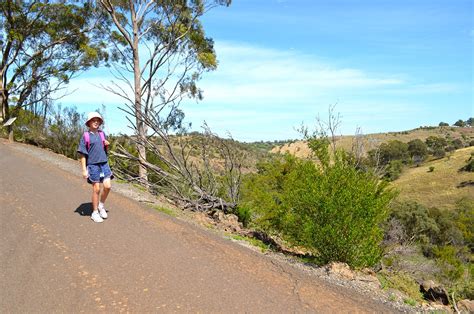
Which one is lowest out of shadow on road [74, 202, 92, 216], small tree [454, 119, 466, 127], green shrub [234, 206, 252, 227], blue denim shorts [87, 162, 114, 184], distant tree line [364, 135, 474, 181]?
green shrub [234, 206, 252, 227]

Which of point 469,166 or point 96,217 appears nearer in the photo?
A: point 96,217

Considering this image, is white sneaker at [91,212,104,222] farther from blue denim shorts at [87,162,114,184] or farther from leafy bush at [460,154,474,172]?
leafy bush at [460,154,474,172]

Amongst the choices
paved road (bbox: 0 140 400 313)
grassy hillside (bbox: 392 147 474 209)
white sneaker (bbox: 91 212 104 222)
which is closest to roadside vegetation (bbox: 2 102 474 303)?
paved road (bbox: 0 140 400 313)

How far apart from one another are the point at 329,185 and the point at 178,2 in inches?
612

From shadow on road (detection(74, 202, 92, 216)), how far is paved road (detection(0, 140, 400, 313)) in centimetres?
2

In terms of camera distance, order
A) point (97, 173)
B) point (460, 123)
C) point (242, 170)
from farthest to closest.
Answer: point (460, 123), point (242, 170), point (97, 173)

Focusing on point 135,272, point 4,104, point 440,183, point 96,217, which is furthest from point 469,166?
point 135,272

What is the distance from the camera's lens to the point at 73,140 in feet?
66.8

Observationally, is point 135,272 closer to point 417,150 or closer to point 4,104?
point 4,104

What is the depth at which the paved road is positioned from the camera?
436cm

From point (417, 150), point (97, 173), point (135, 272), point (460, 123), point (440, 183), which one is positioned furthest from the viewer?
point (460, 123)

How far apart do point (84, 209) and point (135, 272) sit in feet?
10.4

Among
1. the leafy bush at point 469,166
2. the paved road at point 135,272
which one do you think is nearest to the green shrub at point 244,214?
the paved road at point 135,272

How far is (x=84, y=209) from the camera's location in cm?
773
